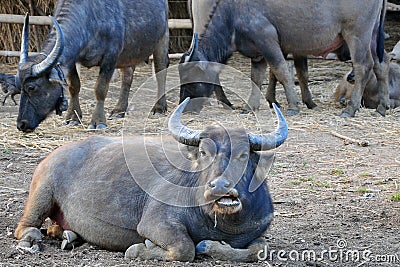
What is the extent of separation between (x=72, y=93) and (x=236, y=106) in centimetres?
308

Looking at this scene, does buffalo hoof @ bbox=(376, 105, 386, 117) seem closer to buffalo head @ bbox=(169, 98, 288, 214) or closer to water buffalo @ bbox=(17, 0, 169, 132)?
water buffalo @ bbox=(17, 0, 169, 132)

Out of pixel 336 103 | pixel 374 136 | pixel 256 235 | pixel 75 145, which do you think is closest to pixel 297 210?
pixel 256 235

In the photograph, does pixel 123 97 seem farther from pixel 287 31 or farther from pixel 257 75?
pixel 287 31

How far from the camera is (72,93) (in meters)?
10.8

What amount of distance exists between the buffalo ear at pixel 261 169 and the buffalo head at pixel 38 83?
4814 mm

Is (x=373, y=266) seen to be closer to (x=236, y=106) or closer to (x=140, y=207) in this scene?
(x=140, y=207)

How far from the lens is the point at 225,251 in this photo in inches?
192

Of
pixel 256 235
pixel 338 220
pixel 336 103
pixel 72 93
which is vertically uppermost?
pixel 256 235

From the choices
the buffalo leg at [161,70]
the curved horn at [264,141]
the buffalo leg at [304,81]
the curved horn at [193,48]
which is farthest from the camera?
the buffalo leg at [304,81]

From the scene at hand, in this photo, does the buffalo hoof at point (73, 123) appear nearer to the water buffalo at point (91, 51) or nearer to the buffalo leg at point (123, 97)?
the water buffalo at point (91, 51)

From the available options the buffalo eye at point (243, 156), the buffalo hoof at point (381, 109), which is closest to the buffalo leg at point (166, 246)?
the buffalo eye at point (243, 156)

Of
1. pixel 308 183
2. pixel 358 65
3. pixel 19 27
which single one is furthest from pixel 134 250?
pixel 19 27

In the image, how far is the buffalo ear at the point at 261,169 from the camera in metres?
4.97

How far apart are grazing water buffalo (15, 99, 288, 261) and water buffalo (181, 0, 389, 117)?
612 centimetres
